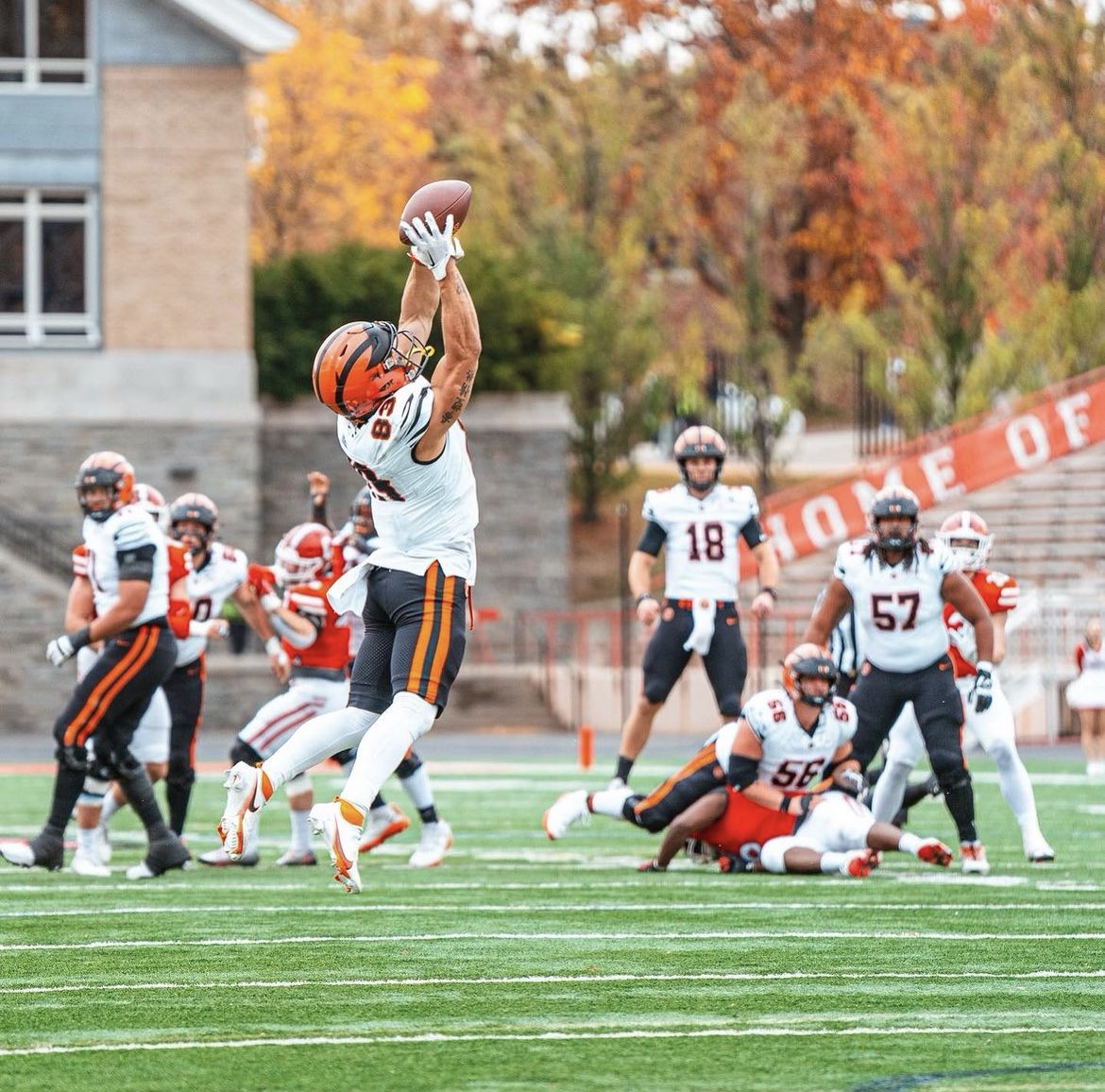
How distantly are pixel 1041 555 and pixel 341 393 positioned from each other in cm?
2234

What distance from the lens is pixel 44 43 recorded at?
96.5ft

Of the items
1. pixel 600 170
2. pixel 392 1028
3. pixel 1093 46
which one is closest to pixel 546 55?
pixel 600 170

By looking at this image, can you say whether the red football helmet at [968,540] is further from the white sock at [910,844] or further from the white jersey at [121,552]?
the white jersey at [121,552]

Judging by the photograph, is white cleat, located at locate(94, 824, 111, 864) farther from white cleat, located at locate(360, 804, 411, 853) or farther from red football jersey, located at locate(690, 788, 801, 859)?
red football jersey, located at locate(690, 788, 801, 859)

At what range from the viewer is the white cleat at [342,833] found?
23.6ft

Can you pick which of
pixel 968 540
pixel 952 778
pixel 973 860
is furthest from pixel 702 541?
pixel 973 860

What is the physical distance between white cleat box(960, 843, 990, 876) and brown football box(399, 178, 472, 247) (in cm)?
415

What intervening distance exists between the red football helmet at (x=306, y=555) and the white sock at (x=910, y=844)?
3196 millimetres

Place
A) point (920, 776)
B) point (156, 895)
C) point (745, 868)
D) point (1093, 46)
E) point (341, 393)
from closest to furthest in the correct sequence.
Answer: point (341, 393), point (156, 895), point (745, 868), point (920, 776), point (1093, 46)

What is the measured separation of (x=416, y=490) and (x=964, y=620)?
14.0 feet

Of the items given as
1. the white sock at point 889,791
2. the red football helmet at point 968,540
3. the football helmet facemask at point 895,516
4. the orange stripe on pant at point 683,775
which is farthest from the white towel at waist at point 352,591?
the red football helmet at point 968,540

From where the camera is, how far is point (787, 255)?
4250 centimetres

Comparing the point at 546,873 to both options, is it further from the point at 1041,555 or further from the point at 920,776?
the point at 1041,555

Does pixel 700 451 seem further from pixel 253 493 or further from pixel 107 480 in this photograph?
pixel 253 493
